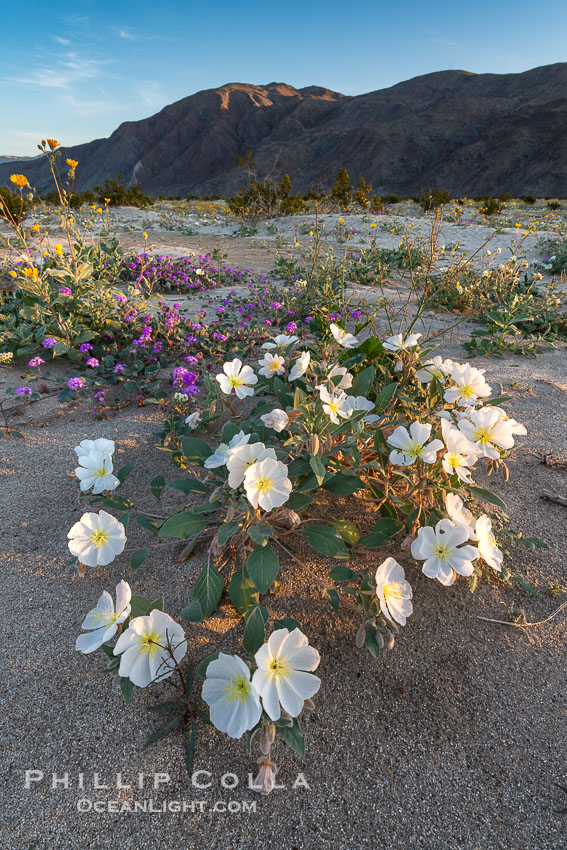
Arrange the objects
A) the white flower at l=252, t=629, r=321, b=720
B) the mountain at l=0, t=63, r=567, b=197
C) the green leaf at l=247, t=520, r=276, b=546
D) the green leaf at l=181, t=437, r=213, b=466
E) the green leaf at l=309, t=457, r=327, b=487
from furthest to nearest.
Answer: the mountain at l=0, t=63, r=567, b=197
the green leaf at l=181, t=437, r=213, b=466
the green leaf at l=309, t=457, r=327, b=487
the green leaf at l=247, t=520, r=276, b=546
the white flower at l=252, t=629, r=321, b=720

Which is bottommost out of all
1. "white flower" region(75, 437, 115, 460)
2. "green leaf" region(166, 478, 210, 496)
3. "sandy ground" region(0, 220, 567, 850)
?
"sandy ground" region(0, 220, 567, 850)

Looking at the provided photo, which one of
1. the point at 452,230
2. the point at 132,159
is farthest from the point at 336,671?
the point at 132,159

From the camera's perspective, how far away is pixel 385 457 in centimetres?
161

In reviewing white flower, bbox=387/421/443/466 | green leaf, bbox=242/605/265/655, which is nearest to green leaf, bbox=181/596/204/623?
green leaf, bbox=242/605/265/655

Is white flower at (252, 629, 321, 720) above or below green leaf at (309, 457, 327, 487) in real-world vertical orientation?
below

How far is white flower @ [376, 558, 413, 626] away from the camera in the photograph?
3.72 ft

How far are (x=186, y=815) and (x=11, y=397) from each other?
2.63 metres

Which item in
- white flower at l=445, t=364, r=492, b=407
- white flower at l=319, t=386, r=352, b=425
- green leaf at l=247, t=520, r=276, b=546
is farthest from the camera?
white flower at l=445, t=364, r=492, b=407

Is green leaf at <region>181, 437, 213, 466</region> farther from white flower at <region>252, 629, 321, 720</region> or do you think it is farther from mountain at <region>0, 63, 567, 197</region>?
mountain at <region>0, 63, 567, 197</region>

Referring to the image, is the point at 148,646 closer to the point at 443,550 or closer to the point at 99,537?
the point at 99,537

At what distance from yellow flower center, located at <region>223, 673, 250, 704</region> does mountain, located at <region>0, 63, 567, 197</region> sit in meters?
43.1

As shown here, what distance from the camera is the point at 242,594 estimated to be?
1.31 m

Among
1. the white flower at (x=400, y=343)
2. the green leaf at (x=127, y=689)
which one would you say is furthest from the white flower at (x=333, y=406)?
the green leaf at (x=127, y=689)

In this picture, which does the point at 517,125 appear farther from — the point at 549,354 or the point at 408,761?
the point at 408,761
